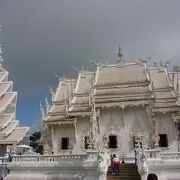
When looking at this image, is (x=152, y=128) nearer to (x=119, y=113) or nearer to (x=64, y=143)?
(x=119, y=113)

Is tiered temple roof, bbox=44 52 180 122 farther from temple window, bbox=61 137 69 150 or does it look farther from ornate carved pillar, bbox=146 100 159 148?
temple window, bbox=61 137 69 150

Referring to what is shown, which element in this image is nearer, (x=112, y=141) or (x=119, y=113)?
(x=112, y=141)

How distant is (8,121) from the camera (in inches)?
960

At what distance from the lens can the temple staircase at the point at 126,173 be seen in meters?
14.9

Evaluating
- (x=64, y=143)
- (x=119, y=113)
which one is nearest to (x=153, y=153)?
(x=119, y=113)

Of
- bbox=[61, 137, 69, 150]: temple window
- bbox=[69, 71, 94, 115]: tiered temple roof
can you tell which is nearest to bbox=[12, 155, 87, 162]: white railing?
bbox=[69, 71, 94, 115]: tiered temple roof

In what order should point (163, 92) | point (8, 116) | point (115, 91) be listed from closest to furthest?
point (163, 92)
point (115, 91)
point (8, 116)

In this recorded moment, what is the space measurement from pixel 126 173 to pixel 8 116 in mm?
13208

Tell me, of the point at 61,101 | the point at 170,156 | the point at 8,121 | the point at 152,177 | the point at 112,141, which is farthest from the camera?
the point at 61,101

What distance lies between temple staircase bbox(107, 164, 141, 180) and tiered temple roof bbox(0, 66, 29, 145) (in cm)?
1036

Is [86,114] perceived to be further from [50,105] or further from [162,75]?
[162,75]

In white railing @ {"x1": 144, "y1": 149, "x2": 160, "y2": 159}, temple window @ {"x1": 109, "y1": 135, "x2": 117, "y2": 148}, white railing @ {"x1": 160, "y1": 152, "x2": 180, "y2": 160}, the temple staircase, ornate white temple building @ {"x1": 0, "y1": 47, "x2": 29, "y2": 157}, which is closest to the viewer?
the temple staircase

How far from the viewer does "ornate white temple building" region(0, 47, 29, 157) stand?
76.1 feet

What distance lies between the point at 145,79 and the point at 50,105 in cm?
856
